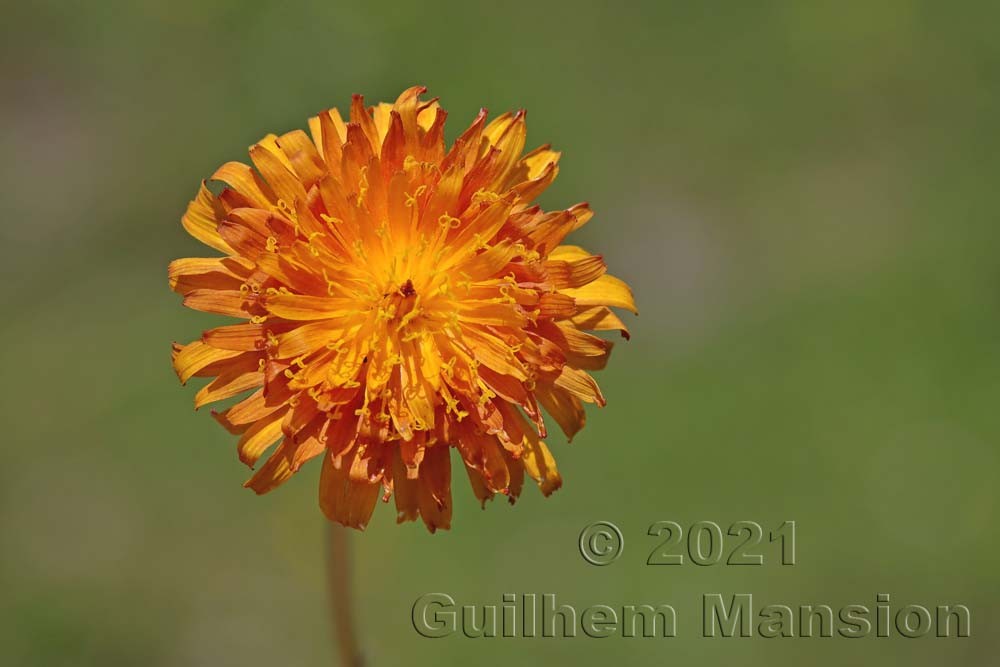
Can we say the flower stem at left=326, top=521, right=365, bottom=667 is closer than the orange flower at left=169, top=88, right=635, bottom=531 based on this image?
No

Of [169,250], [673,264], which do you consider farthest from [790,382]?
[169,250]
